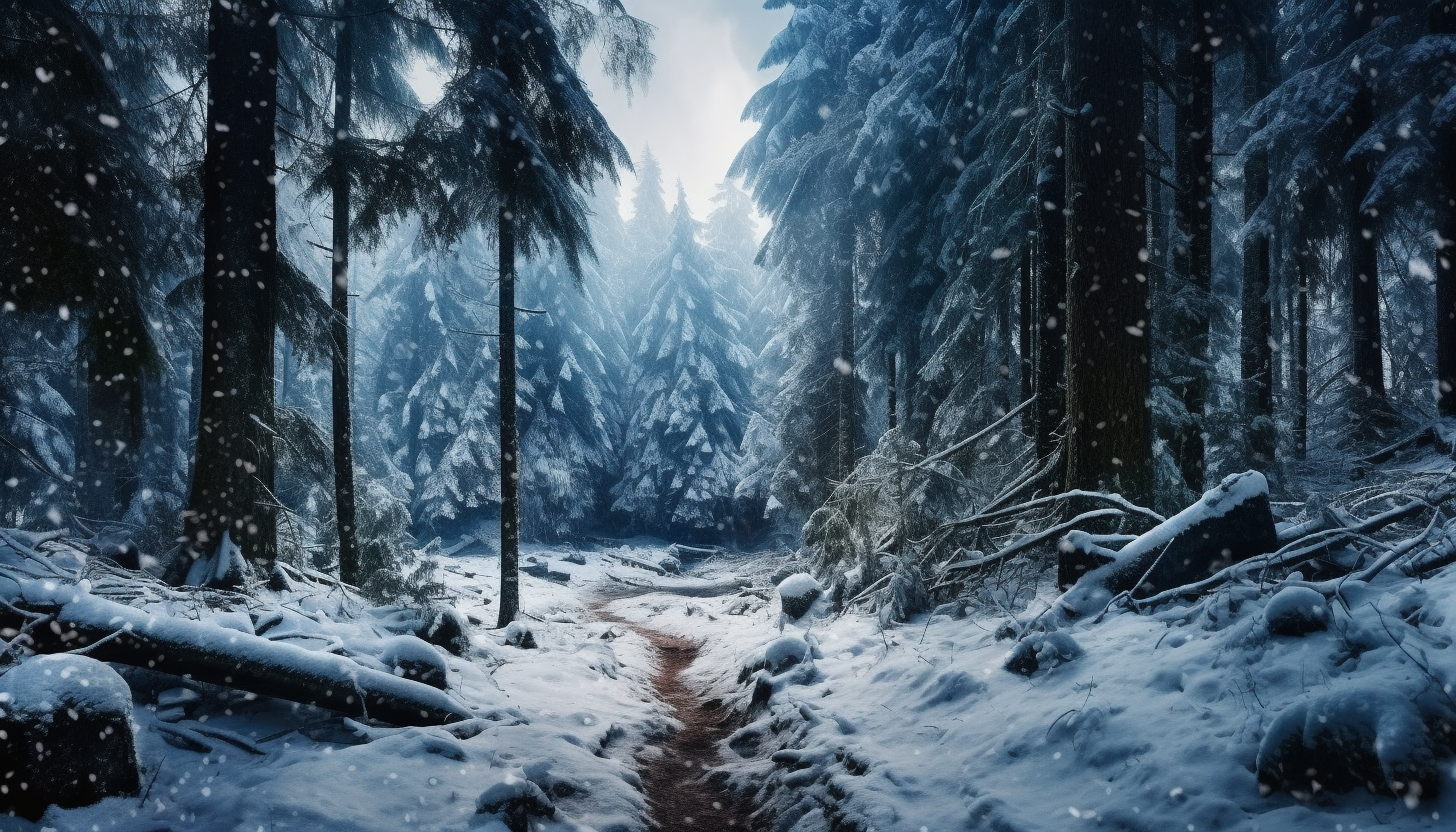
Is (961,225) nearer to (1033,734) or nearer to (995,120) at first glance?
(995,120)

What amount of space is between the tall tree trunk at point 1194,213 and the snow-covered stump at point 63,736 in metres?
10.2

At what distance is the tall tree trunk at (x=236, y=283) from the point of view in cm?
605

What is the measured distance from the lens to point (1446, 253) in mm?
10398

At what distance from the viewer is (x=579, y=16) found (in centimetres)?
1151

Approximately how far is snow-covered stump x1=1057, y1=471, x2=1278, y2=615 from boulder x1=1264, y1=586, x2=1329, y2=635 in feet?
3.88

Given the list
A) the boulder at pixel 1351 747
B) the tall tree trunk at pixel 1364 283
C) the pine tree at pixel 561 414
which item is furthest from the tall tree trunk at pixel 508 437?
the pine tree at pixel 561 414

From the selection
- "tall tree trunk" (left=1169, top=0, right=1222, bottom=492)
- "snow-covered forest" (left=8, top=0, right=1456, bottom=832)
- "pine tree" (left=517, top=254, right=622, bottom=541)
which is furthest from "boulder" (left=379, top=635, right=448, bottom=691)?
"pine tree" (left=517, top=254, right=622, bottom=541)

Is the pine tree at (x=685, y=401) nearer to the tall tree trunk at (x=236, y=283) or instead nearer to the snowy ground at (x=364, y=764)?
the snowy ground at (x=364, y=764)

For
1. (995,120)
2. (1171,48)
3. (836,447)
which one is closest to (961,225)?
(995,120)

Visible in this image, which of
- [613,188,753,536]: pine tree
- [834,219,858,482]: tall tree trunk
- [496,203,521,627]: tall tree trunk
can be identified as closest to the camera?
[496,203,521,627]: tall tree trunk

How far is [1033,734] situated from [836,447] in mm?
13698

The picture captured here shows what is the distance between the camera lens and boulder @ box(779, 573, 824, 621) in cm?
984

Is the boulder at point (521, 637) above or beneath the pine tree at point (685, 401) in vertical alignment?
beneath

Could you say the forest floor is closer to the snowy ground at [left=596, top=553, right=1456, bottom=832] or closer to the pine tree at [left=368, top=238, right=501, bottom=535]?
the snowy ground at [left=596, top=553, right=1456, bottom=832]
